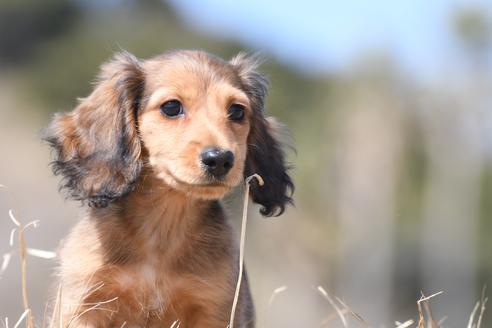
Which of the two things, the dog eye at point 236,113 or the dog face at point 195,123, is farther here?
the dog eye at point 236,113

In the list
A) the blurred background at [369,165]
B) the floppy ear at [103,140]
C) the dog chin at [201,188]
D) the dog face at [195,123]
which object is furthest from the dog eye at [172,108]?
the blurred background at [369,165]

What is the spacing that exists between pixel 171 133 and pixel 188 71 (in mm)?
517

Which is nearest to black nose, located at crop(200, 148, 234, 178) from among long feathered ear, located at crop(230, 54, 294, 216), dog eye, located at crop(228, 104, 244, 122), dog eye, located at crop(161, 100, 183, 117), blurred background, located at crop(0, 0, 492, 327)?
dog eye, located at crop(161, 100, 183, 117)

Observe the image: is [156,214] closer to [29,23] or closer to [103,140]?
[103,140]

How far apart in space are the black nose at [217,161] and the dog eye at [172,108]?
0.57 m

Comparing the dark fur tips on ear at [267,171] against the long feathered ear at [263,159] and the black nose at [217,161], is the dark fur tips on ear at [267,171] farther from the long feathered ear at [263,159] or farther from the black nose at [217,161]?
the black nose at [217,161]

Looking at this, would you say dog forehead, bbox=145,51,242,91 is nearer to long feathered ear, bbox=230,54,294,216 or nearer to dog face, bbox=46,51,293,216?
dog face, bbox=46,51,293,216

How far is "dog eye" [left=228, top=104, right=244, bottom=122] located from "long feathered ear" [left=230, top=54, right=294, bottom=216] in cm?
28

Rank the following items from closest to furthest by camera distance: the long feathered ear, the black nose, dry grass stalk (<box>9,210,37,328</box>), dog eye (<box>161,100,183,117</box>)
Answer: dry grass stalk (<box>9,210,37,328</box>), the black nose, dog eye (<box>161,100,183,117</box>), the long feathered ear

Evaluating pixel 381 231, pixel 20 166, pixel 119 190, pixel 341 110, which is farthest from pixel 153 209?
pixel 341 110

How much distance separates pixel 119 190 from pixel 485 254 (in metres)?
39.1

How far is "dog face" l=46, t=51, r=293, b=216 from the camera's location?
24.0 ft

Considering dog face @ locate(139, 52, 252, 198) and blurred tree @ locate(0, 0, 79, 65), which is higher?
dog face @ locate(139, 52, 252, 198)

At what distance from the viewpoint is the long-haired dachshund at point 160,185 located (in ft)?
24.5
